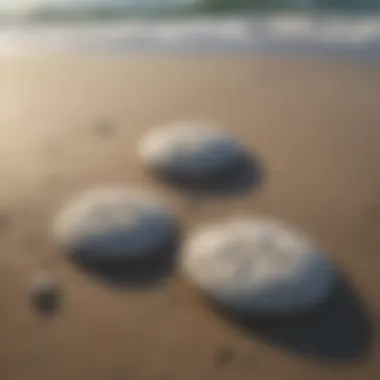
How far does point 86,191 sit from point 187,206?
9cm

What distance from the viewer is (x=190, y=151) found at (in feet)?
2.24

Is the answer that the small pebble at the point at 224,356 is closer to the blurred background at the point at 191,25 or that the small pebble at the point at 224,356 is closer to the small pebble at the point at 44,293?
the small pebble at the point at 44,293

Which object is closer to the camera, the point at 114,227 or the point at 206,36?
the point at 114,227

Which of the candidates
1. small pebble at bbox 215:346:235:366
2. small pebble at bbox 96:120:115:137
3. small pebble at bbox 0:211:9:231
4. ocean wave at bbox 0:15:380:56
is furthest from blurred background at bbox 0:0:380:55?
small pebble at bbox 215:346:235:366

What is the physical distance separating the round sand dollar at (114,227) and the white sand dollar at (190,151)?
6 centimetres

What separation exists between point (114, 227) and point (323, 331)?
0.17 metres

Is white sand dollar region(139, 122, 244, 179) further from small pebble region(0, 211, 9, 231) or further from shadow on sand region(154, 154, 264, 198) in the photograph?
small pebble region(0, 211, 9, 231)

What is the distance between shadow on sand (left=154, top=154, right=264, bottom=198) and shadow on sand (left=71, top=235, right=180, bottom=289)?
0.29 feet

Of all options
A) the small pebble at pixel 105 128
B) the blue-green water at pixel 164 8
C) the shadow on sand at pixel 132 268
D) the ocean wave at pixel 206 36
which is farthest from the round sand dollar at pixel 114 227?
the blue-green water at pixel 164 8

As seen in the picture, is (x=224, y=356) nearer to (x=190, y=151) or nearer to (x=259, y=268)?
(x=259, y=268)

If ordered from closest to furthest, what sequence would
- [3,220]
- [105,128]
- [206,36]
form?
[3,220] → [105,128] → [206,36]

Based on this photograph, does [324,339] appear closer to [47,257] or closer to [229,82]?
[47,257]

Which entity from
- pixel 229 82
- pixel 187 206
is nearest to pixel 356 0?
pixel 229 82

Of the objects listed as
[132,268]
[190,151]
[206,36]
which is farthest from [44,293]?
[206,36]
